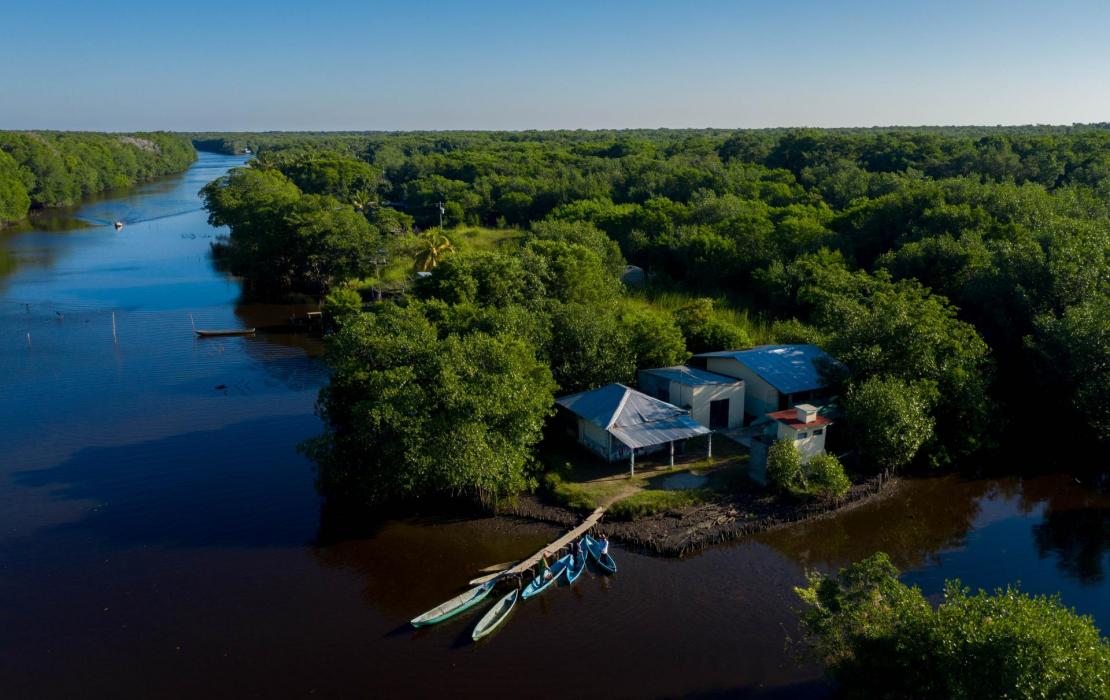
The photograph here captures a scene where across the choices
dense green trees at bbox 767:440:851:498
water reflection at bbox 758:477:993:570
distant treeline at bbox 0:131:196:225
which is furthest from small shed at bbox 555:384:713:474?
distant treeline at bbox 0:131:196:225

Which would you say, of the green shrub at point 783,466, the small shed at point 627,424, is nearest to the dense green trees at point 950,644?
the green shrub at point 783,466

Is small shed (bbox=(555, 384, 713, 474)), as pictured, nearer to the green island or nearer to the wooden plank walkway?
the green island

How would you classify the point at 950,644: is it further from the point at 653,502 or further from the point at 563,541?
the point at 653,502

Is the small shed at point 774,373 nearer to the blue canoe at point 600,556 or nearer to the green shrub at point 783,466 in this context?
the green shrub at point 783,466

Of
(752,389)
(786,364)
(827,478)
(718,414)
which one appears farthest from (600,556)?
(786,364)

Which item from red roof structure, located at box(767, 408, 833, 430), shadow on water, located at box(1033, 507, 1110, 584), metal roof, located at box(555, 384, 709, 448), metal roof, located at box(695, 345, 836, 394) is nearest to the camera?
shadow on water, located at box(1033, 507, 1110, 584)

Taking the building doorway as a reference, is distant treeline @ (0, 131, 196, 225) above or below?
above
